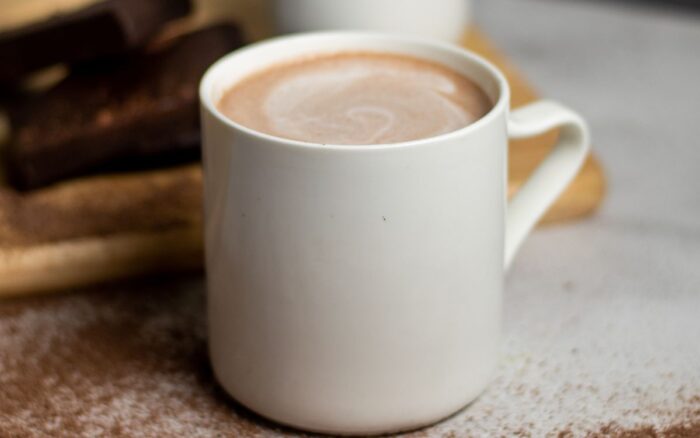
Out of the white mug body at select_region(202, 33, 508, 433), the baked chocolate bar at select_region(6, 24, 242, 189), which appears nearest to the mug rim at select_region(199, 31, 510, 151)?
the white mug body at select_region(202, 33, 508, 433)

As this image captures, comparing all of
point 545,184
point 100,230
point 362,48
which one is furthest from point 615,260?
point 100,230

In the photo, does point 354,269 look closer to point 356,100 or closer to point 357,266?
point 357,266

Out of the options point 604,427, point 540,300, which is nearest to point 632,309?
point 540,300

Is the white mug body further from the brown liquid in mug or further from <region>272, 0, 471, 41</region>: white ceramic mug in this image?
<region>272, 0, 471, 41</region>: white ceramic mug

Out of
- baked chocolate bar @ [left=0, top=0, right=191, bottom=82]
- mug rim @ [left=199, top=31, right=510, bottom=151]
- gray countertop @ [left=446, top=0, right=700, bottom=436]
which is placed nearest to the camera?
mug rim @ [left=199, top=31, right=510, bottom=151]

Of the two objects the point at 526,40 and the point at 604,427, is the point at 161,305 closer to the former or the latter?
the point at 604,427

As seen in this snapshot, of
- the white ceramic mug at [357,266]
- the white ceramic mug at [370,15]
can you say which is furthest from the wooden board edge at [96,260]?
the white ceramic mug at [370,15]
